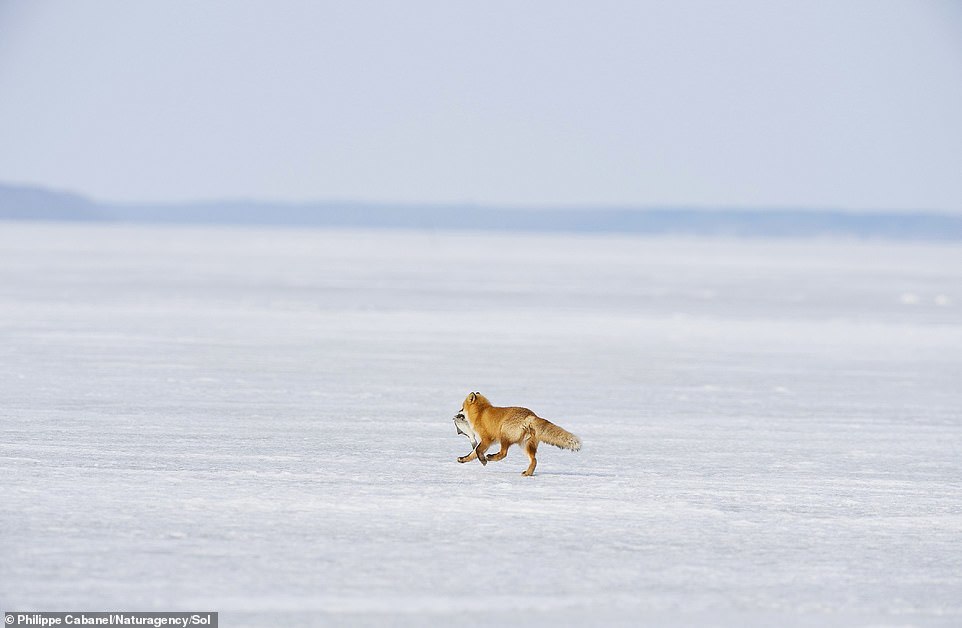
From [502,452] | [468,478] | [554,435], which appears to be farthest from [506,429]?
[468,478]

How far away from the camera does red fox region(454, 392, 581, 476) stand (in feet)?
21.7

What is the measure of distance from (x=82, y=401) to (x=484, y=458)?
12.6ft

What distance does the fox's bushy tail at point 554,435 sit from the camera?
6.55 metres

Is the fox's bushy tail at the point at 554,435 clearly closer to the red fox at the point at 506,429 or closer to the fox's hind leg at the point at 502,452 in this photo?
the red fox at the point at 506,429

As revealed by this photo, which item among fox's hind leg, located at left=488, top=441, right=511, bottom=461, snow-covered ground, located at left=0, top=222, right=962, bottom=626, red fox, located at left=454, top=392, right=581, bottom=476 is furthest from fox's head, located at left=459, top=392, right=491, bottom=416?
snow-covered ground, located at left=0, top=222, right=962, bottom=626

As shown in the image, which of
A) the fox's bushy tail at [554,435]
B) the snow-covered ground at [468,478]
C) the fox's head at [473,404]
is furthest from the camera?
the fox's head at [473,404]

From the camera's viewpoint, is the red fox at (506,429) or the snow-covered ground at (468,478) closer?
the snow-covered ground at (468,478)

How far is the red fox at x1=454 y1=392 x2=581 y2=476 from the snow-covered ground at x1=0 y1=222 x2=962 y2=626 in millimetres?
189

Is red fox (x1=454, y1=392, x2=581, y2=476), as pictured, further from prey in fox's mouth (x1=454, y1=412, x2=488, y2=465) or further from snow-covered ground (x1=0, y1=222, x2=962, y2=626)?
snow-covered ground (x1=0, y1=222, x2=962, y2=626)

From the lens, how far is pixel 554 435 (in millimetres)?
6613

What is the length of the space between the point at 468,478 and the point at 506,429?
1.18 ft

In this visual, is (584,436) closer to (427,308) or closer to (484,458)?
(484,458)

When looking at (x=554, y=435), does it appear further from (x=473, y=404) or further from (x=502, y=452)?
(x=473, y=404)

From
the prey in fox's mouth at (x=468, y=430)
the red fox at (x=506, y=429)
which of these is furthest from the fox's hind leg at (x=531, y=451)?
the prey in fox's mouth at (x=468, y=430)
